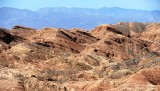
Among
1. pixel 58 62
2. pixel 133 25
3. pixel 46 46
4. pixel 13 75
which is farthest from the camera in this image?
pixel 133 25

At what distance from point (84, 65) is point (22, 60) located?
15004 millimetres

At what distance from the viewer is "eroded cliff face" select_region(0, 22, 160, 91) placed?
73.2 metres

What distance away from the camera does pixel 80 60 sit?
382 ft

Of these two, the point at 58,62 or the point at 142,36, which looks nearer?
the point at 58,62

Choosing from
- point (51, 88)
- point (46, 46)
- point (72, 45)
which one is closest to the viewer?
point (51, 88)

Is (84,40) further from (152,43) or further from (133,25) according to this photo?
(133,25)

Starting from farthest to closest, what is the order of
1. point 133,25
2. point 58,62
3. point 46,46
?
point 133,25
point 46,46
point 58,62

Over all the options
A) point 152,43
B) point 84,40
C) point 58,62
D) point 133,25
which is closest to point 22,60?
point 58,62

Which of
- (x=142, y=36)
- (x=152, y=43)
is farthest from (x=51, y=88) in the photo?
(x=142, y=36)

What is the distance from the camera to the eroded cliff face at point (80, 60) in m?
73.2

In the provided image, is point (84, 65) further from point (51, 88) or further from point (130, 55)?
point (51, 88)

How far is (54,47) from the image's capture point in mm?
136375

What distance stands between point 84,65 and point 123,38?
4312 cm

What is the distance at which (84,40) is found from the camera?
153m
